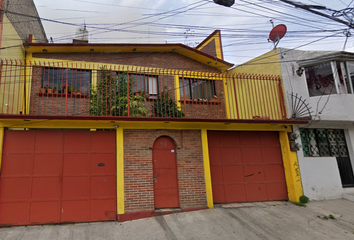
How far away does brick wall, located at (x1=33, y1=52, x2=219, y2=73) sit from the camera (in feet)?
30.3

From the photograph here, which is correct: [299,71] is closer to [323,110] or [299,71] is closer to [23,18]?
[323,110]

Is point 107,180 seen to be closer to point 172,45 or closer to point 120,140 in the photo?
point 120,140

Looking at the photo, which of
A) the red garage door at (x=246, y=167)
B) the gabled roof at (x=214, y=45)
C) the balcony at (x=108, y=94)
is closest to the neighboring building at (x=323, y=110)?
the balcony at (x=108, y=94)

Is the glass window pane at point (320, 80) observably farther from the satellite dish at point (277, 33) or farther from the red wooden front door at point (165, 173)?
the red wooden front door at point (165, 173)

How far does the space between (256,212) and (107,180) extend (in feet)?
14.7

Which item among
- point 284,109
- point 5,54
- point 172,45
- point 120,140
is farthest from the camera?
point 172,45

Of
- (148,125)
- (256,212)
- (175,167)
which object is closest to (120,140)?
(148,125)

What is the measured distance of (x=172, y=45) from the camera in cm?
1008

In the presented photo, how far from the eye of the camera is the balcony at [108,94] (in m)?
6.73

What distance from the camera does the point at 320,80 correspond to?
27.4ft

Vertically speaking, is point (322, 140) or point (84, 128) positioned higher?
point (84, 128)

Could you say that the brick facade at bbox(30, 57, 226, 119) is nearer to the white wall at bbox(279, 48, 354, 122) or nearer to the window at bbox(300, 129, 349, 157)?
the white wall at bbox(279, 48, 354, 122)

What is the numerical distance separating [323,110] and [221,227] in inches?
232

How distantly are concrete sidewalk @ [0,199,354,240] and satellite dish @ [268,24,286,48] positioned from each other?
6999 millimetres
